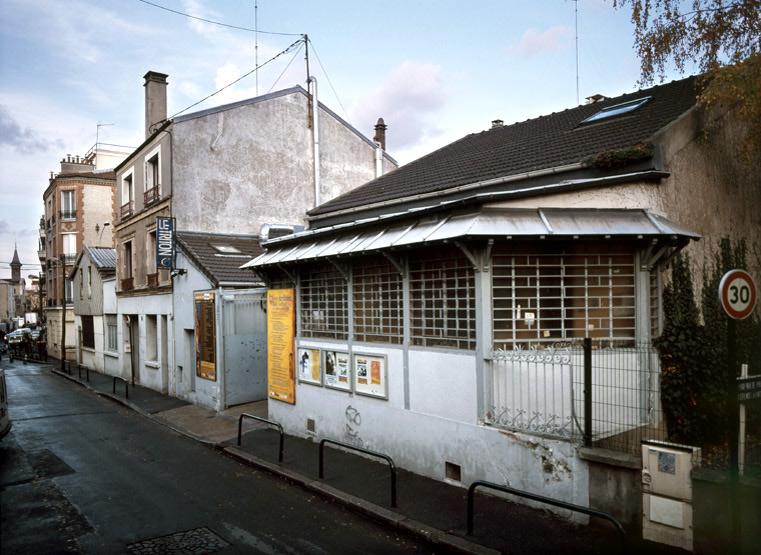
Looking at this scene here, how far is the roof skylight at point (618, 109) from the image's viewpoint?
12414 mm

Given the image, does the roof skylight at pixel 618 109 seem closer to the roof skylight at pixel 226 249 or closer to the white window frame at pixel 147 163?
the roof skylight at pixel 226 249

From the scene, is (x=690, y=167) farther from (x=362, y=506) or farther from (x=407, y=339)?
(x=362, y=506)

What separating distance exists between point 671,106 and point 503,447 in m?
7.64

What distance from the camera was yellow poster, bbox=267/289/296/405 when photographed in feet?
43.2

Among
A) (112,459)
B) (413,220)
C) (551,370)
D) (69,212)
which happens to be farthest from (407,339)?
(69,212)

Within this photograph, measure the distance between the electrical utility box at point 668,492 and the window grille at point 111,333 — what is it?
26174 mm

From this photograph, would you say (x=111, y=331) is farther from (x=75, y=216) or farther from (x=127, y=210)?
(x=75, y=216)

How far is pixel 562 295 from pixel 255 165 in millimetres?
15565

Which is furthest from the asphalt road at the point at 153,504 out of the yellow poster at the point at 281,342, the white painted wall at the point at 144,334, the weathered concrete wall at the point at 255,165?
the weathered concrete wall at the point at 255,165

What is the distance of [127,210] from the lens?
2498 cm

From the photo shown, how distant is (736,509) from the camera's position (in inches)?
223

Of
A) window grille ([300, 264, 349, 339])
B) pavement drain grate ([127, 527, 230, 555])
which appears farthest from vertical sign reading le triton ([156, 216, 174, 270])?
pavement drain grate ([127, 527, 230, 555])

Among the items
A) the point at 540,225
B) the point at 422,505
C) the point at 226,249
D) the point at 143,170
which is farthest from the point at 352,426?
the point at 143,170

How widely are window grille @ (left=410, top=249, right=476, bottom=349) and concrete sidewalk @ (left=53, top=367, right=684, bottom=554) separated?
2333 millimetres
